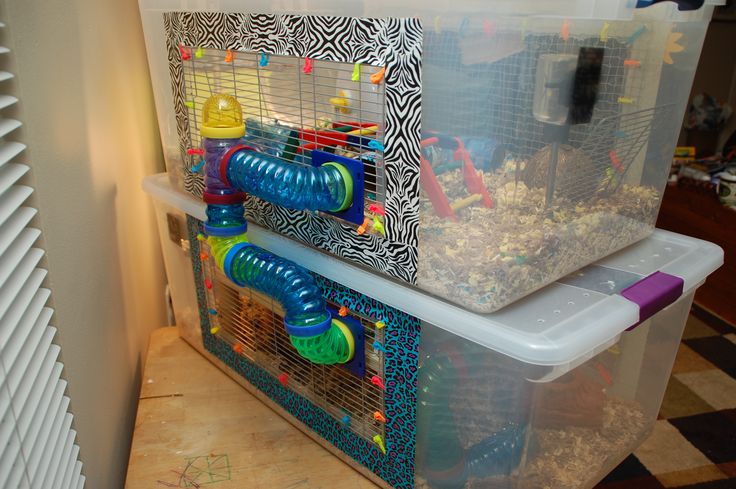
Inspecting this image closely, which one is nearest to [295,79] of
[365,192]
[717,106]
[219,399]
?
[365,192]

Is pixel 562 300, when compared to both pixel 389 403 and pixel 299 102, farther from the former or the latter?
pixel 299 102

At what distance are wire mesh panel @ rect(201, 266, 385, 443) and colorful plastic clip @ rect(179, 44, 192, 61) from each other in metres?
0.32

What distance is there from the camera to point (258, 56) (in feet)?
2.53

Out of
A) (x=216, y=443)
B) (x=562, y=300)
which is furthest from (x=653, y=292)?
(x=216, y=443)

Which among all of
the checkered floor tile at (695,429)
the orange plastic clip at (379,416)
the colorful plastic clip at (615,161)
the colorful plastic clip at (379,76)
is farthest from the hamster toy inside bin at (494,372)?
the checkered floor tile at (695,429)

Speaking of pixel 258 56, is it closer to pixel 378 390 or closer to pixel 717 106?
pixel 378 390

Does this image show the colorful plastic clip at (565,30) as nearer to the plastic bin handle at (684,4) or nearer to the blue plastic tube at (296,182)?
the plastic bin handle at (684,4)

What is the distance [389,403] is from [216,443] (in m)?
0.29

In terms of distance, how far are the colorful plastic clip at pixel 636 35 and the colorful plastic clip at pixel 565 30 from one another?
130 millimetres

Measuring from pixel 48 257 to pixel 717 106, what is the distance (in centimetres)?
240

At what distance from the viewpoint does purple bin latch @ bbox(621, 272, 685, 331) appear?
2.18ft

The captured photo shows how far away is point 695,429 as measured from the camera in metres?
1.36

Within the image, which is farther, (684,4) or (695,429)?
(695,429)

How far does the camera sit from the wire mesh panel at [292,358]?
0.76m
